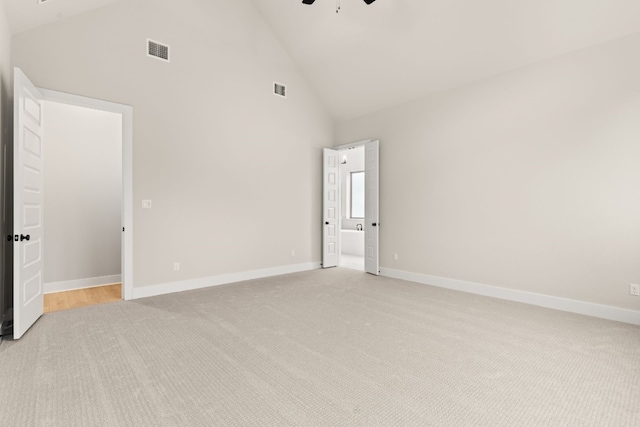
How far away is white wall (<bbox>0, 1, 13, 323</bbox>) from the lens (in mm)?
3182

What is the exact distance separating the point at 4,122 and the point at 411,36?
16.8 ft

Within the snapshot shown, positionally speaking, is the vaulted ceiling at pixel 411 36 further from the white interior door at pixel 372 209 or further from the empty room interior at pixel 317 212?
the white interior door at pixel 372 209

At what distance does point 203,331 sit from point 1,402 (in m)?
1.45

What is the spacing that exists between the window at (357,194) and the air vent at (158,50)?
22.0 ft

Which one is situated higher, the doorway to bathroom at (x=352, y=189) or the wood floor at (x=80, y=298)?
the doorway to bathroom at (x=352, y=189)

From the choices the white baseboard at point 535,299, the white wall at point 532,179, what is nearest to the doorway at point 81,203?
the white baseboard at point 535,299

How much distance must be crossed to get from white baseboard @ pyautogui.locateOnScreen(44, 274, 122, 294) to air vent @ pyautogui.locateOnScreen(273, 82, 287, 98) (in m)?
4.31

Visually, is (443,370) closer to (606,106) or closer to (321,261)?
(606,106)

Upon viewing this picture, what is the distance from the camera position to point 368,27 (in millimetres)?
4863

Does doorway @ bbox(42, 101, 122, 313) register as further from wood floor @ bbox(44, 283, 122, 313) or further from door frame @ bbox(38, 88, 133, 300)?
door frame @ bbox(38, 88, 133, 300)

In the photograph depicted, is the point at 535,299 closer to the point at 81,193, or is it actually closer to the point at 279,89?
the point at 279,89

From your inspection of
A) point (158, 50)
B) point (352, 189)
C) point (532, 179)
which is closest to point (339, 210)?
Answer: point (532, 179)

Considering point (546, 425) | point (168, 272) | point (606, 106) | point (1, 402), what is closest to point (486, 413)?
point (546, 425)

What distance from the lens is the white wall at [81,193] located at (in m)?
4.91
